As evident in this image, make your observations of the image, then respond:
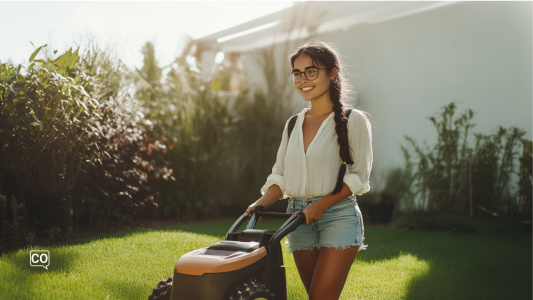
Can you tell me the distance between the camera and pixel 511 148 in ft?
20.8

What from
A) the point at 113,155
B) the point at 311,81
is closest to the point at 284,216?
the point at 311,81

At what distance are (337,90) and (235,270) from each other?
1.14 metres

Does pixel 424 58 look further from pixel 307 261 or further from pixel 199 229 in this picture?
pixel 307 261

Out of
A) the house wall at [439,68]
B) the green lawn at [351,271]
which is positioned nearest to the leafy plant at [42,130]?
the green lawn at [351,271]

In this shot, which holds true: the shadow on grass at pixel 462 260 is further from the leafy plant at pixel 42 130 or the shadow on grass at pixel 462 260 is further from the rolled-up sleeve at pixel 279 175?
the leafy plant at pixel 42 130

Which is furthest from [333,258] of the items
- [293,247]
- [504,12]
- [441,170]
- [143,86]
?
[504,12]

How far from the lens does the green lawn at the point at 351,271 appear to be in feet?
10.1

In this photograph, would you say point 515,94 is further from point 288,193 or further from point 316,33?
point 288,193

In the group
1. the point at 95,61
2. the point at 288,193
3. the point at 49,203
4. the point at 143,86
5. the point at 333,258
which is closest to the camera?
the point at 333,258

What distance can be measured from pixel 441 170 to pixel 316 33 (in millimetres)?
3690

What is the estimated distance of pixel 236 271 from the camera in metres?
1.96

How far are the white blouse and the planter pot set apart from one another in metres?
2.75

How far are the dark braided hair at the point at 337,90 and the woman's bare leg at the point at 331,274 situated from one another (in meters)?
0.30

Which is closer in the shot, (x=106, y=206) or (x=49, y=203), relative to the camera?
(x=49, y=203)
